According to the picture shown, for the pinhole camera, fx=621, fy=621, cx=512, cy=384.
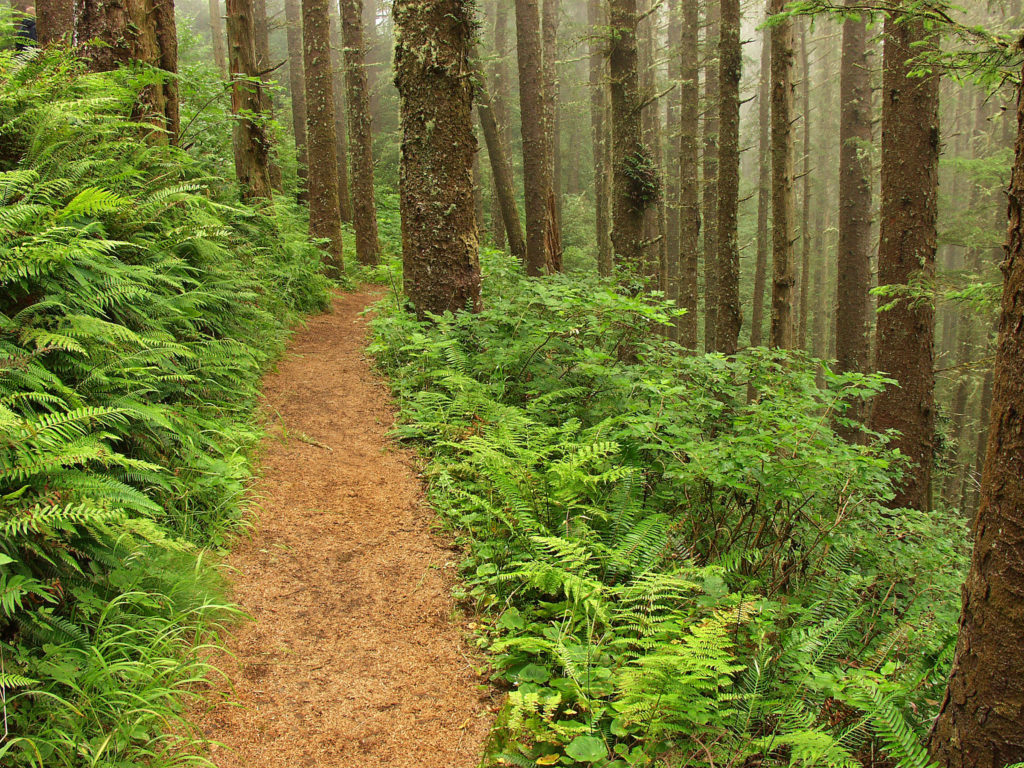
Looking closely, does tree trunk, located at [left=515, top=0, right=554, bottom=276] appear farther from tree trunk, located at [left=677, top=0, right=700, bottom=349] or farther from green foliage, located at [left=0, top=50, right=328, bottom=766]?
green foliage, located at [left=0, top=50, right=328, bottom=766]

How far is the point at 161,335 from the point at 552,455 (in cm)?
293

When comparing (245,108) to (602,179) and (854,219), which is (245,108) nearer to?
(602,179)

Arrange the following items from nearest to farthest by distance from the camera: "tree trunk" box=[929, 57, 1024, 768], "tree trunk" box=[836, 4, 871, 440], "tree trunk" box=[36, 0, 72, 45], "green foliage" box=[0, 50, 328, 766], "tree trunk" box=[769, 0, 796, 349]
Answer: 1. "tree trunk" box=[929, 57, 1024, 768]
2. "green foliage" box=[0, 50, 328, 766]
3. "tree trunk" box=[769, 0, 796, 349]
4. "tree trunk" box=[36, 0, 72, 45]
5. "tree trunk" box=[836, 4, 871, 440]

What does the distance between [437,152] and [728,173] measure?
230 inches

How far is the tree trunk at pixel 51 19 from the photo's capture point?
9.95m

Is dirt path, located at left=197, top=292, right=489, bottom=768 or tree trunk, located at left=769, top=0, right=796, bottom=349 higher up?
tree trunk, located at left=769, top=0, right=796, bottom=349

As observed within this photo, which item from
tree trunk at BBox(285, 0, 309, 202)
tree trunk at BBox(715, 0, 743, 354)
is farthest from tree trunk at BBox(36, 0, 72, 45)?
tree trunk at BBox(715, 0, 743, 354)

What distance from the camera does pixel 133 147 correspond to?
5.22 metres

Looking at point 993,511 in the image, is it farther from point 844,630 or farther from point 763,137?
point 763,137

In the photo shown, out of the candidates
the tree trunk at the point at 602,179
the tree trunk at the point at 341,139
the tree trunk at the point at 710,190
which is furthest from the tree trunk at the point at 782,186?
the tree trunk at the point at 341,139

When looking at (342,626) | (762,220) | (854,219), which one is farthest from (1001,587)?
(762,220)

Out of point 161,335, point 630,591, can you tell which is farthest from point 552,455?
point 161,335

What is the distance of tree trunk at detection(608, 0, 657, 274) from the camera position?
31.3 ft

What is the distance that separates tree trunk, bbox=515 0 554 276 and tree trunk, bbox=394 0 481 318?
532 centimetres
